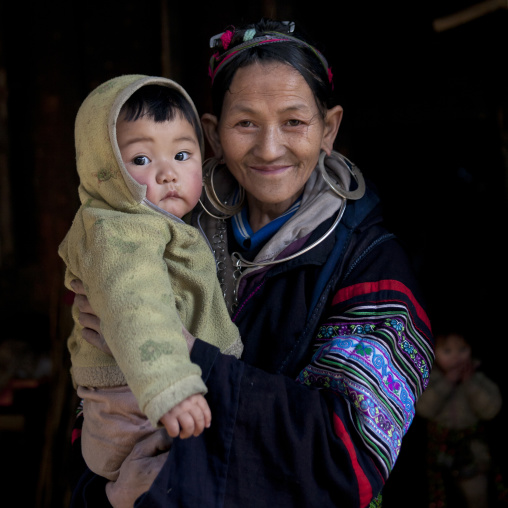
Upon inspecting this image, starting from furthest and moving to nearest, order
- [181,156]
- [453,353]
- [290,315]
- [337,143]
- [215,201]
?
[337,143], [453,353], [215,201], [290,315], [181,156]

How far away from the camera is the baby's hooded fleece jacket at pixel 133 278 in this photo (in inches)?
60.8

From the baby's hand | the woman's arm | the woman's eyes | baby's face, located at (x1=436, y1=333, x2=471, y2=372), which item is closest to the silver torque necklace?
the woman's eyes

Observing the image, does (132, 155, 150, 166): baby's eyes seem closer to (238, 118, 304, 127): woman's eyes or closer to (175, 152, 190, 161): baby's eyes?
(175, 152, 190, 161): baby's eyes

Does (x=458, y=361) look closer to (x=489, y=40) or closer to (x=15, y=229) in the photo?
(x=489, y=40)

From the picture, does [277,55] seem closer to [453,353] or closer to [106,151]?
[106,151]

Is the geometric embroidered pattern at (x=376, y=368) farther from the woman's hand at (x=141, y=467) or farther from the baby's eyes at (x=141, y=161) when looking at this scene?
the baby's eyes at (x=141, y=161)

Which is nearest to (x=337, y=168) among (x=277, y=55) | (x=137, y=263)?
(x=277, y=55)

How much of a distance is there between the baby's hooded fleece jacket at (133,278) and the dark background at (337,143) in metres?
1.57

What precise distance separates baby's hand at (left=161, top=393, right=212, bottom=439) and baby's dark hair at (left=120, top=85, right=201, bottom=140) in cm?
91

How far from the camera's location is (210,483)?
1806 millimetres

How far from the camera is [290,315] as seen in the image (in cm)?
219

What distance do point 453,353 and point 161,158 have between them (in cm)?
215

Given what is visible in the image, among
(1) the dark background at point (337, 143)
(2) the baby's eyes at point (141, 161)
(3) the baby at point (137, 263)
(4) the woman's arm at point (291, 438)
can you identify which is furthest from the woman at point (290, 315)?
(1) the dark background at point (337, 143)

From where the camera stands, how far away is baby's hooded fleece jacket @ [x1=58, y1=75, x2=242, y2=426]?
1545 mm
